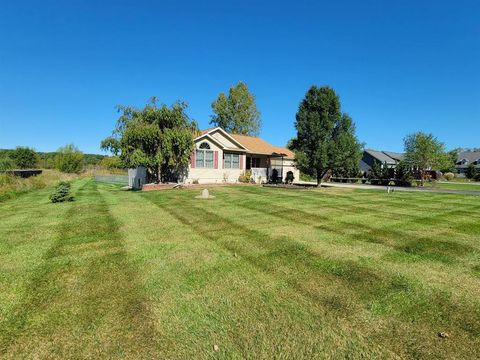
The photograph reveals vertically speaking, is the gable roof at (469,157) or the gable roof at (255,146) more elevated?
the gable roof at (469,157)

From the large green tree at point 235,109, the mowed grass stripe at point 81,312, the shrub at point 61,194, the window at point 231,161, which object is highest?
the large green tree at point 235,109

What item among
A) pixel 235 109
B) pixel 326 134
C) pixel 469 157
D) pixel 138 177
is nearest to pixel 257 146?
pixel 326 134

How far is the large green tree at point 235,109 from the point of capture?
50.3m

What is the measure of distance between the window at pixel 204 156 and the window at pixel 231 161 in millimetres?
1896

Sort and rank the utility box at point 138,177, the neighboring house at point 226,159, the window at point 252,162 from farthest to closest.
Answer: the window at point 252,162 → the neighboring house at point 226,159 → the utility box at point 138,177

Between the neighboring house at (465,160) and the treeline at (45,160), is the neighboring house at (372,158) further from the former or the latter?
the treeline at (45,160)

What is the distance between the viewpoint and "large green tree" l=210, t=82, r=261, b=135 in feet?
165

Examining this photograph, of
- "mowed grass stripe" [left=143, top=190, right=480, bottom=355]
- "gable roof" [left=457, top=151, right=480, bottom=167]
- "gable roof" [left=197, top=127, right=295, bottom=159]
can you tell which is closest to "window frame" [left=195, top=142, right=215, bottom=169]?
"gable roof" [left=197, top=127, right=295, bottom=159]

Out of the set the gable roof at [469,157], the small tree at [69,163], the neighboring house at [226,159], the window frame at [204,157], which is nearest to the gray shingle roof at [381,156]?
the gable roof at [469,157]

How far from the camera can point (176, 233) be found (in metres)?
7.48

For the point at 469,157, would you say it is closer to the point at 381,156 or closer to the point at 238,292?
the point at 381,156

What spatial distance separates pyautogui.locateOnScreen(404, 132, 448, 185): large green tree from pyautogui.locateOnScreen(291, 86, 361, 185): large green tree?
24.7 m

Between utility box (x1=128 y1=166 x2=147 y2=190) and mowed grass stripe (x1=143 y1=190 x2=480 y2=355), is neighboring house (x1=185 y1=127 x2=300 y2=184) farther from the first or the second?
mowed grass stripe (x1=143 y1=190 x2=480 y2=355)

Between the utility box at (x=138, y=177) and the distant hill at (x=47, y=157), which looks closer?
the utility box at (x=138, y=177)
